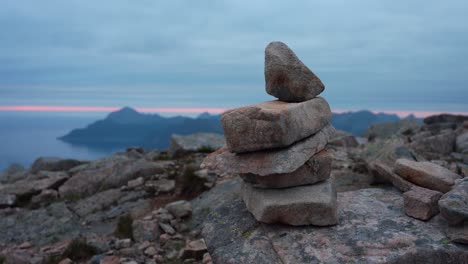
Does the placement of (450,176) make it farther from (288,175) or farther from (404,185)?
(288,175)

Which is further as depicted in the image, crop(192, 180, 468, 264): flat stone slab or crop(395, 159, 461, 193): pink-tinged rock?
crop(395, 159, 461, 193): pink-tinged rock

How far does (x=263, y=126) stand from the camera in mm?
6047

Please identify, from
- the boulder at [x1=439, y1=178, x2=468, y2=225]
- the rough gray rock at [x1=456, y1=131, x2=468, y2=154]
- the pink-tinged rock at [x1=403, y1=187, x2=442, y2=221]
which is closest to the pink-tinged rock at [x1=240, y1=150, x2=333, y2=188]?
the pink-tinged rock at [x1=403, y1=187, x2=442, y2=221]

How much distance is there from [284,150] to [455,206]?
2.45 meters

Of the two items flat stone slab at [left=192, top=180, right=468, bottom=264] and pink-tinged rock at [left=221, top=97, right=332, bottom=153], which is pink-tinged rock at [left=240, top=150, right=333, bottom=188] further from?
flat stone slab at [left=192, top=180, right=468, bottom=264]

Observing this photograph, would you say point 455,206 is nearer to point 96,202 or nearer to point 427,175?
point 427,175

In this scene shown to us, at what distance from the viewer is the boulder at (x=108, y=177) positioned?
651 inches

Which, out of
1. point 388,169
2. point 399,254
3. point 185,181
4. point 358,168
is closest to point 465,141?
point 358,168

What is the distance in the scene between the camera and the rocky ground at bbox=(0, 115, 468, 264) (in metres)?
6.08

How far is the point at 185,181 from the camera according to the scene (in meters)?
14.4

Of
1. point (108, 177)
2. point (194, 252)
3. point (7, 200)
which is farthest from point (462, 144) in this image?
point (7, 200)

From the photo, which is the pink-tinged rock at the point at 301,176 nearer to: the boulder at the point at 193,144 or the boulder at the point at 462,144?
the boulder at the point at 462,144

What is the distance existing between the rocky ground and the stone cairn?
41 cm

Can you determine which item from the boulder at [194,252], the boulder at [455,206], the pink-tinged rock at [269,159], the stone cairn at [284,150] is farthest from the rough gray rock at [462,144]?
the pink-tinged rock at [269,159]
